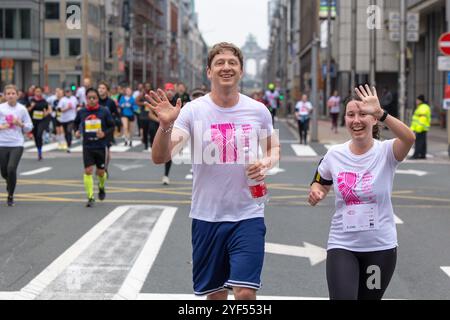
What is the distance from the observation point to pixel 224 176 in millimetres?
5449

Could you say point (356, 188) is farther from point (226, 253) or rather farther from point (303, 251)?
point (303, 251)

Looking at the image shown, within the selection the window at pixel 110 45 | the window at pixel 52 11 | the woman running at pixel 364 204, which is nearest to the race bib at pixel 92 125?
the woman running at pixel 364 204

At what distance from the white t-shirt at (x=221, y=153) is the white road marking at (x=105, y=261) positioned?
222 cm

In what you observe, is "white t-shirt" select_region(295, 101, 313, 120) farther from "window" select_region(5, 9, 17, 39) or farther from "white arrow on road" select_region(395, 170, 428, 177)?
"window" select_region(5, 9, 17, 39)

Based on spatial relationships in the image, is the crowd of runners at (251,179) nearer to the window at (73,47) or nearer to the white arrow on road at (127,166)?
the white arrow on road at (127,166)

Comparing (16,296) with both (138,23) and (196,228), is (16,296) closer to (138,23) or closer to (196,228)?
(196,228)

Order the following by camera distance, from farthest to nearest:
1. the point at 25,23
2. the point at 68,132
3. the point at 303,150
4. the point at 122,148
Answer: the point at 25,23, the point at 122,148, the point at 303,150, the point at 68,132

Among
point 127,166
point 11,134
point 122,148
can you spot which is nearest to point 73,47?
point 122,148

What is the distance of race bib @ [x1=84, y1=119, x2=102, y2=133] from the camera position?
13.7 metres

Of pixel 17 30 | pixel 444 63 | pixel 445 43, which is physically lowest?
pixel 444 63

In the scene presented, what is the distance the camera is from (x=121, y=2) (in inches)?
3981

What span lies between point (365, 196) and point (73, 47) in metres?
77.1

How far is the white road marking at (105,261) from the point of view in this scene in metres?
7.59

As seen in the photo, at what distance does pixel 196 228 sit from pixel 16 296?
7.89 ft
